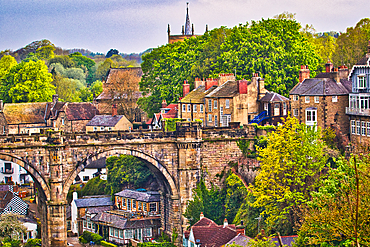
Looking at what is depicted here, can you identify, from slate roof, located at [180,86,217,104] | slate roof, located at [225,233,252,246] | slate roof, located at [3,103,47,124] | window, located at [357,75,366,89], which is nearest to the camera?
slate roof, located at [225,233,252,246]

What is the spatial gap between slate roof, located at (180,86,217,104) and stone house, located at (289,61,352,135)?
12.4m

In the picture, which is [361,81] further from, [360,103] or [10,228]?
[10,228]

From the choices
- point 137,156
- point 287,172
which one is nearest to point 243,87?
point 137,156

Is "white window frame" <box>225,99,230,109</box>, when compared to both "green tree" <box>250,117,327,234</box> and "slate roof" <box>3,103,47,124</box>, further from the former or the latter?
"slate roof" <box>3,103,47,124</box>

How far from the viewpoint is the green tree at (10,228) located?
55.8 meters

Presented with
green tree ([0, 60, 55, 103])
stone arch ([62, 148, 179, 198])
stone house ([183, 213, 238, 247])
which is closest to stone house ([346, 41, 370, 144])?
stone house ([183, 213, 238, 247])

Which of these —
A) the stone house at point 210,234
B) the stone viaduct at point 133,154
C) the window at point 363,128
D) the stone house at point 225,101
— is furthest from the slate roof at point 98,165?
the window at point 363,128

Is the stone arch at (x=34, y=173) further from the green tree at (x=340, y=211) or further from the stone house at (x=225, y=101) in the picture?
the green tree at (x=340, y=211)

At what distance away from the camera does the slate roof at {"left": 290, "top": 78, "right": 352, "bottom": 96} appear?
165ft

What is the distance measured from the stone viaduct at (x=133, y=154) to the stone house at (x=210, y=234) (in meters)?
4.75

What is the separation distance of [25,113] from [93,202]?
89.8ft

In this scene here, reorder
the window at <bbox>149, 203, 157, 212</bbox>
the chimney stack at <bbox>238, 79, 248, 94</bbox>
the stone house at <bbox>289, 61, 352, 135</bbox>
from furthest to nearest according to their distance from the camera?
the window at <bbox>149, 203, 157, 212</bbox> → the chimney stack at <bbox>238, 79, 248, 94</bbox> → the stone house at <bbox>289, 61, 352, 135</bbox>

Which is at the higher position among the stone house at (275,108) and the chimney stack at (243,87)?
the chimney stack at (243,87)

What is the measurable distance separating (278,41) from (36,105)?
40.0 metres
